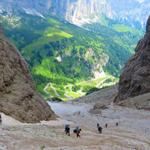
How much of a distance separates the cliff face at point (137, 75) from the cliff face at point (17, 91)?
77.2m

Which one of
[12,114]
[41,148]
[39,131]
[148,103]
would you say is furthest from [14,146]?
[148,103]

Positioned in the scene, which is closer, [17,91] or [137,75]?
[17,91]

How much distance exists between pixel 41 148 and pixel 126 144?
14.2 m

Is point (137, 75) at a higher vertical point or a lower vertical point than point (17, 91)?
higher

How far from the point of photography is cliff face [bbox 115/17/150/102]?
157 m

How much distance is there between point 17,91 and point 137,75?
8865cm

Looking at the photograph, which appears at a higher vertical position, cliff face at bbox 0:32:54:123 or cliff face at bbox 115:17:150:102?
cliff face at bbox 115:17:150:102

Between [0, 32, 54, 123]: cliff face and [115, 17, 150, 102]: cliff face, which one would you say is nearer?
[0, 32, 54, 123]: cliff face

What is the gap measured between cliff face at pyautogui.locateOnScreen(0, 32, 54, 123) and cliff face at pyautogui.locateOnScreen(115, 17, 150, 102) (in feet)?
253

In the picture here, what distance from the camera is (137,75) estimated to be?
16038 cm

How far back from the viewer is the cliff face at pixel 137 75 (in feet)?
515

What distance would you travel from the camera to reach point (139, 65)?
548ft

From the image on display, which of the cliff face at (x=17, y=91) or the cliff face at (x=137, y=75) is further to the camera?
the cliff face at (x=137, y=75)

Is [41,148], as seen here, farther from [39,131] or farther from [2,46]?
[2,46]
